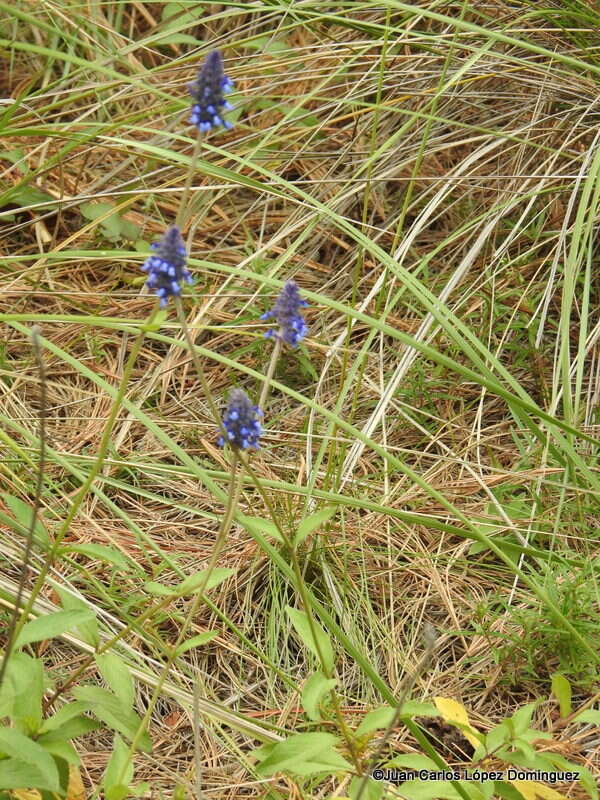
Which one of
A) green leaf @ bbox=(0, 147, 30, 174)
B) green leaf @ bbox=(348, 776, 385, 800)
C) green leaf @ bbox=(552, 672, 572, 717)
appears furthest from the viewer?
green leaf @ bbox=(0, 147, 30, 174)

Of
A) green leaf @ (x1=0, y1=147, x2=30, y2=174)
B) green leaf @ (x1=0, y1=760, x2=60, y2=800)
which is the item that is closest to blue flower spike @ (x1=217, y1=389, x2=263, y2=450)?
green leaf @ (x1=0, y1=760, x2=60, y2=800)

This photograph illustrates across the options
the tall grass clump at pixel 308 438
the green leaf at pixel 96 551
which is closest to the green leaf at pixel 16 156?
the tall grass clump at pixel 308 438

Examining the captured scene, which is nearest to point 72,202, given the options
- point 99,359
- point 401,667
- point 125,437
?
point 99,359

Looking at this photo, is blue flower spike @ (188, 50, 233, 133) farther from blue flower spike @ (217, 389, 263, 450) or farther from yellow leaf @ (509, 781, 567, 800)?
yellow leaf @ (509, 781, 567, 800)

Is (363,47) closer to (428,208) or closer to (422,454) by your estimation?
(428,208)

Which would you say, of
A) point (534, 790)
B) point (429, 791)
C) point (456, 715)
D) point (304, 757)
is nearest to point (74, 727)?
point (304, 757)

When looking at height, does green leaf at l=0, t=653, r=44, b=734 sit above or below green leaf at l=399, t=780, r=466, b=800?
above

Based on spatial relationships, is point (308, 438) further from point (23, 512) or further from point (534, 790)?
point (534, 790)
